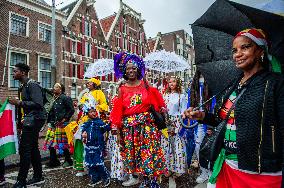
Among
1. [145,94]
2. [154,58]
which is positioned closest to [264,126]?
[145,94]

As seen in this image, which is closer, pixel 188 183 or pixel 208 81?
pixel 208 81

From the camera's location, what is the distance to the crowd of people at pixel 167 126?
1.66 metres

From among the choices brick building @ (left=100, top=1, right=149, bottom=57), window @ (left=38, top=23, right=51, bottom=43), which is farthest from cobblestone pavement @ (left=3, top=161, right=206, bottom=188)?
brick building @ (left=100, top=1, right=149, bottom=57)

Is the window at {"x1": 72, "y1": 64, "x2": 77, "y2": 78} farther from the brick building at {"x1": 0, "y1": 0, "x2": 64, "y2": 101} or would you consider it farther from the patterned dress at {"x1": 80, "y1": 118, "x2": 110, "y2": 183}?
the patterned dress at {"x1": 80, "y1": 118, "x2": 110, "y2": 183}

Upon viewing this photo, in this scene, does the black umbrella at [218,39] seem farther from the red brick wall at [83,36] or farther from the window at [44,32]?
the red brick wall at [83,36]

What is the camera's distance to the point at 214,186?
6.79 feet

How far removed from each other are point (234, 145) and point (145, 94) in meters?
2.00


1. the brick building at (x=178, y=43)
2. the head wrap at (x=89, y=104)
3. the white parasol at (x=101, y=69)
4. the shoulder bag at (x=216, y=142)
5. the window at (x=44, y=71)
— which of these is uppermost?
the brick building at (x=178, y=43)

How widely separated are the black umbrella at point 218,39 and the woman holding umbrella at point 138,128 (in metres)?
1.40

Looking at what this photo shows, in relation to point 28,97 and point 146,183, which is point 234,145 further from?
point 28,97

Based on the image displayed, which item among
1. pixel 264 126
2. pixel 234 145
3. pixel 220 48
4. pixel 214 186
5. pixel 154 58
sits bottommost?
pixel 214 186

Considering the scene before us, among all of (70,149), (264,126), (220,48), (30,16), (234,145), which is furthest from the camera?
(30,16)

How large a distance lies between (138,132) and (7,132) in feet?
9.03

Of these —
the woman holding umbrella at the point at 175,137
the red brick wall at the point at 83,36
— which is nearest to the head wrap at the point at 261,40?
the woman holding umbrella at the point at 175,137
